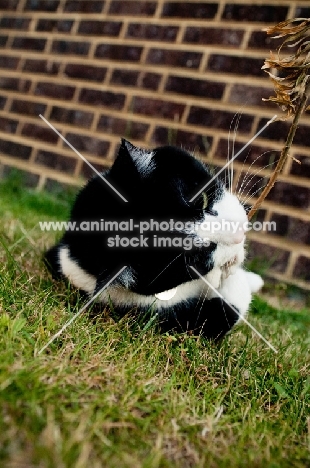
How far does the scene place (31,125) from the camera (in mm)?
2652

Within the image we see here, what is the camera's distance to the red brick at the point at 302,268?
6.21 feet

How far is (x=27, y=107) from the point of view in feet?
8.76

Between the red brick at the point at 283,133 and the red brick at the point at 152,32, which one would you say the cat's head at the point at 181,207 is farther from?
the red brick at the point at 152,32

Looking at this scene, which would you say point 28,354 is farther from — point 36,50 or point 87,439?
point 36,50

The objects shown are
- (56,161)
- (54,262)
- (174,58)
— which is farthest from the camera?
(56,161)

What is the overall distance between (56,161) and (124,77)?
600 millimetres

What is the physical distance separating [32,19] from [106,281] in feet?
7.06

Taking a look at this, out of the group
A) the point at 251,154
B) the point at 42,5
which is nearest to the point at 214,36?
the point at 251,154

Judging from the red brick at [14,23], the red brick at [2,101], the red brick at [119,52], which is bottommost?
the red brick at [2,101]

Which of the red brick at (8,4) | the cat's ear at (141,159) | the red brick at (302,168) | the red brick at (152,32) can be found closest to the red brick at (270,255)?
the red brick at (302,168)

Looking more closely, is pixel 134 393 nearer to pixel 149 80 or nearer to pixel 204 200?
pixel 204 200

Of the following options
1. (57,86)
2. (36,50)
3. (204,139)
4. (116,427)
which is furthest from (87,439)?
(36,50)

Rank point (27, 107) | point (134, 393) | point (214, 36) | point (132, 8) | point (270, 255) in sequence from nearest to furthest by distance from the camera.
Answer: point (134, 393)
point (270, 255)
point (214, 36)
point (132, 8)
point (27, 107)

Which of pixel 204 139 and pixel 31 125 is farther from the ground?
pixel 204 139
